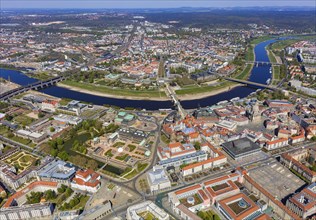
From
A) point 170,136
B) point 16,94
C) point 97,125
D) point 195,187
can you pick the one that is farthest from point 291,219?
point 16,94

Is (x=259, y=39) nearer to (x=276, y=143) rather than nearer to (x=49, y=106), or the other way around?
(x=276, y=143)

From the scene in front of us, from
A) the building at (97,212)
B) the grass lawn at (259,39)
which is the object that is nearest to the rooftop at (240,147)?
the building at (97,212)

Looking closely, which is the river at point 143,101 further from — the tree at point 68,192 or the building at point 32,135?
the tree at point 68,192

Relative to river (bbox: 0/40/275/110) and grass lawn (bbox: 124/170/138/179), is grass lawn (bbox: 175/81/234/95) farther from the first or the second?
grass lawn (bbox: 124/170/138/179)

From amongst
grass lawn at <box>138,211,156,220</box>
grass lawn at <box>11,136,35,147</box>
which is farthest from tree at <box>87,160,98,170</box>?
grass lawn at <box>11,136,35,147</box>

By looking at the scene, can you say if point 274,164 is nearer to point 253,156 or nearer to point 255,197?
point 253,156

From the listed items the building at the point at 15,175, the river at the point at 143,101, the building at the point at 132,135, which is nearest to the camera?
the building at the point at 15,175
